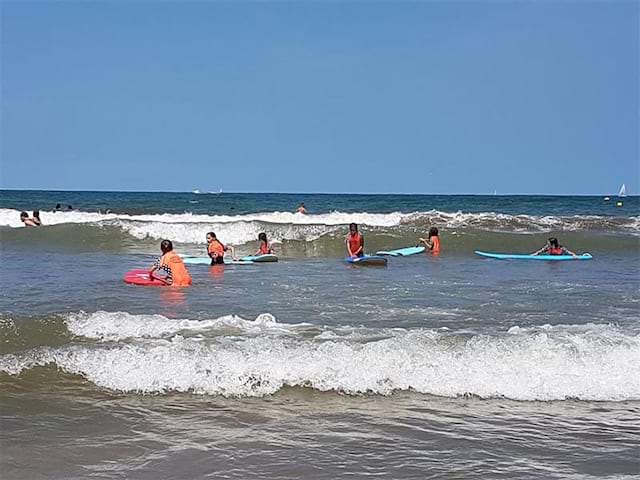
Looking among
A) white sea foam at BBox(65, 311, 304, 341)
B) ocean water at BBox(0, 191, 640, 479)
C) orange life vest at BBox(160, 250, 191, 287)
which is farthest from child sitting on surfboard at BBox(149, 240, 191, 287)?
white sea foam at BBox(65, 311, 304, 341)

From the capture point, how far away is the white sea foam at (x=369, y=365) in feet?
22.1

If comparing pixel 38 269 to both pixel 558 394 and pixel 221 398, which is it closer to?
pixel 221 398

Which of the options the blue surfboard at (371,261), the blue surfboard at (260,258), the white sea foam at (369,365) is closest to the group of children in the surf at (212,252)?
the blue surfboard at (260,258)

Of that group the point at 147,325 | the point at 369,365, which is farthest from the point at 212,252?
the point at 369,365

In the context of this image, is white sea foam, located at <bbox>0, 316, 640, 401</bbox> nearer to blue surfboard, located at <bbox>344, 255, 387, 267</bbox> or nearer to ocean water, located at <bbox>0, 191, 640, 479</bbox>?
ocean water, located at <bbox>0, 191, 640, 479</bbox>

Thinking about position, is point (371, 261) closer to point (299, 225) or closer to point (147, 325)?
point (299, 225)

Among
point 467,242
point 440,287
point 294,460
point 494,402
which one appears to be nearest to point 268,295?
point 440,287

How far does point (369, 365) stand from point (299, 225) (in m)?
19.9

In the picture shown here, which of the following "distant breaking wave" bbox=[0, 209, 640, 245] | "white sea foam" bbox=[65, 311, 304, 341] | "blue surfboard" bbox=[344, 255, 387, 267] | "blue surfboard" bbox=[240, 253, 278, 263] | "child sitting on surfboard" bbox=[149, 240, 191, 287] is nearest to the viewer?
"white sea foam" bbox=[65, 311, 304, 341]

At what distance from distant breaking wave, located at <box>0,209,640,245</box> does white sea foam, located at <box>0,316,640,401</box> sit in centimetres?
1710

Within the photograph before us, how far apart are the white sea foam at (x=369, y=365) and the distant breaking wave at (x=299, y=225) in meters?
17.1

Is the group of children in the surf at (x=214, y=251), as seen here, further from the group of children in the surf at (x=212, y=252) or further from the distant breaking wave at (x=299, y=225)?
the distant breaking wave at (x=299, y=225)

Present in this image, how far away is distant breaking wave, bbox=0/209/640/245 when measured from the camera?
26234 mm

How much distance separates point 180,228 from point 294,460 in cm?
2267
